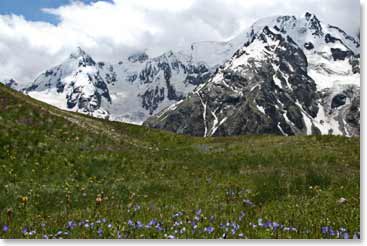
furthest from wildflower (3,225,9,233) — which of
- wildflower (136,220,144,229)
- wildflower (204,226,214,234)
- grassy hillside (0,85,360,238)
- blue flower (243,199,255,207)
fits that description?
blue flower (243,199,255,207)

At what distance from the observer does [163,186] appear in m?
17.3

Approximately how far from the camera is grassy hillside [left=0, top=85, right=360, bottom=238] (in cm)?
935

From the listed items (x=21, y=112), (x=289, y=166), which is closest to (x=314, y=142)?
(x=289, y=166)

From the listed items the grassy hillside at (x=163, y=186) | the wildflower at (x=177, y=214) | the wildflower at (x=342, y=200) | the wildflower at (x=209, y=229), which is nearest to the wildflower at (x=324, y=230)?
the grassy hillside at (x=163, y=186)

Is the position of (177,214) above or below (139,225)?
above

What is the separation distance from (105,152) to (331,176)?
1059cm

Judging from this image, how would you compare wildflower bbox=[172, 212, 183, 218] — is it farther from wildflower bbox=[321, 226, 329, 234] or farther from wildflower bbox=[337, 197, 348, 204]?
wildflower bbox=[337, 197, 348, 204]

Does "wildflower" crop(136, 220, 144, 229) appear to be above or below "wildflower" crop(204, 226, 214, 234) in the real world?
above

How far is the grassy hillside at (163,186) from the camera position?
9.35 m

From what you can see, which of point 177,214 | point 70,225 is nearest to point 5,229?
point 70,225

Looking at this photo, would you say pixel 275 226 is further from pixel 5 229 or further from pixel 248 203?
pixel 5 229

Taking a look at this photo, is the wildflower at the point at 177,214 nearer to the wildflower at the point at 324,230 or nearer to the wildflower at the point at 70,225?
the wildflower at the point at 70,225

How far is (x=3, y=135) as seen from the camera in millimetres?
21578

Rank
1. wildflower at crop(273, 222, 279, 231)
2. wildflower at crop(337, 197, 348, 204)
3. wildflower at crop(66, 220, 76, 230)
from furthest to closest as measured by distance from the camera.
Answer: wildflower at crop(337, 197, 348, 204) → wildflower at crop(66, 220, 76, 230) → wildflower at crop(273, 222, 279, 231)
